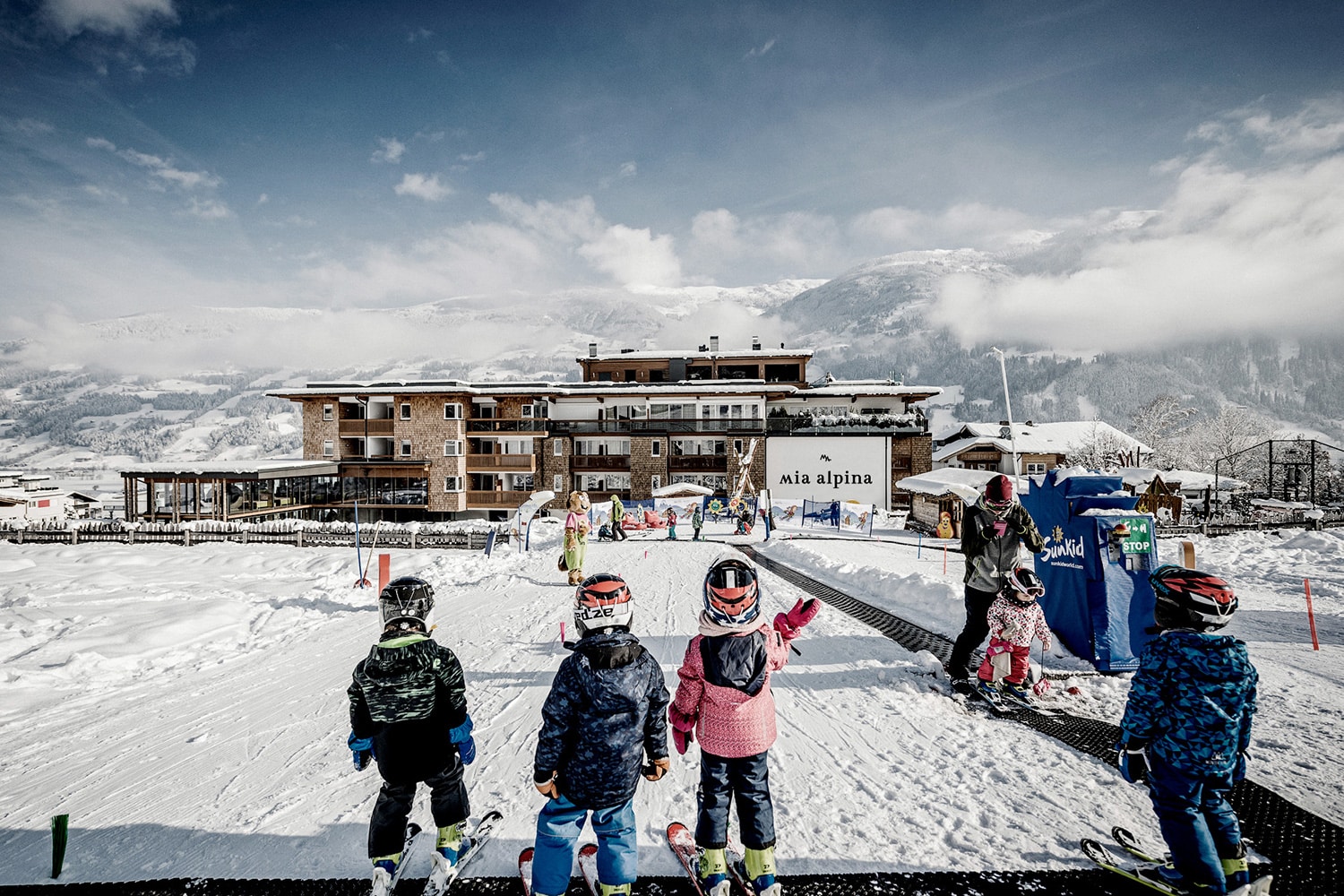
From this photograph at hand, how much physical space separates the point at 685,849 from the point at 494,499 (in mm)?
34465

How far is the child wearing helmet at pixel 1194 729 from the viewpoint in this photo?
9.40 feet

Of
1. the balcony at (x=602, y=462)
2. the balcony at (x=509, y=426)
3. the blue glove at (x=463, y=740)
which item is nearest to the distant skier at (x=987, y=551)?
the blue glove at (x=463, y=740)

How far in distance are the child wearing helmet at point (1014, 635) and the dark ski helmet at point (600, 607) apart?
4.69 meters

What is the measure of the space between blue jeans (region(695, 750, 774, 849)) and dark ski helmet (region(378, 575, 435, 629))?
1875 mm

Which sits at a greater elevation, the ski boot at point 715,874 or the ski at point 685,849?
the ski boot at point 715,874

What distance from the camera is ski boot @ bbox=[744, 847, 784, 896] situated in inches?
119

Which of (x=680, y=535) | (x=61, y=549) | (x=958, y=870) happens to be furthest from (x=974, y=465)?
(x=61, y=549)

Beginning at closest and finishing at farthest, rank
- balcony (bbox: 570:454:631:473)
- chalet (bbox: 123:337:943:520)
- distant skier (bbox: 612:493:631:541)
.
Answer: distant skier (bbox: 612:493:631:541), chalet (bbox: 123:337:943:520), balcony (bbox: 570:454:631:473)

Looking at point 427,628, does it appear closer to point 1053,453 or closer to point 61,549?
point 61,549

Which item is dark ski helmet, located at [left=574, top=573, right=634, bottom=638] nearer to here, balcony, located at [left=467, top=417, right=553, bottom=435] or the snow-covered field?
the snow-covered field

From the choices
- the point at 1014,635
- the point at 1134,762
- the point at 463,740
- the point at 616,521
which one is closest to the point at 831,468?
the point at 616,521

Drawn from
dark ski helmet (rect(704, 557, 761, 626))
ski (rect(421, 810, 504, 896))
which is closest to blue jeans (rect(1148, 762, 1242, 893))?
dark ski helmet (rect(704, 557, 761, 626))

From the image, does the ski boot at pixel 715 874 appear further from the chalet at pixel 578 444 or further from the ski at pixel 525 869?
the chalet at pixel 578 444

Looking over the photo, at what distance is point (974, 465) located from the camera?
50312 millimetres
